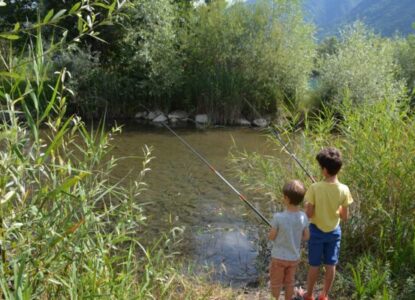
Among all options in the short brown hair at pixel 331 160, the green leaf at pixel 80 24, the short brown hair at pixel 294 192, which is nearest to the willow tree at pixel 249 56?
the short brown hair at pixel 331 160

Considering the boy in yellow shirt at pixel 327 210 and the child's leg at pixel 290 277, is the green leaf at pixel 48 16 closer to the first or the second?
the boy in yellow shirt at pixel 327 210

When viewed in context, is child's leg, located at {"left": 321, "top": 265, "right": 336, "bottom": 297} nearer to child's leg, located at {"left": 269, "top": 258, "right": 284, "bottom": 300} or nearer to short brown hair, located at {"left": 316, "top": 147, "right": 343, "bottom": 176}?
child's leg, located at {"left": 269, "top": 258, "right": 284, "bottom": 300}

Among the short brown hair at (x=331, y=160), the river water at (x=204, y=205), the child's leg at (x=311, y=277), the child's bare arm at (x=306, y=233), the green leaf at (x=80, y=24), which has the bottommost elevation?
the river water at (x=204, y=205)

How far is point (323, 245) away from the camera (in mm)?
3828

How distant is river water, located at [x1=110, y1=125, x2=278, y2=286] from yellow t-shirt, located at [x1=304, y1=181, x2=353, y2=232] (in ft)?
4.62

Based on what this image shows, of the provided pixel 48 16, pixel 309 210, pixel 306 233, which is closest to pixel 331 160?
pixel 309 210

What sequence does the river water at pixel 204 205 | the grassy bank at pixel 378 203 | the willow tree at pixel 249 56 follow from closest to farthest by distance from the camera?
1. the grassy bank at pixel 378 203
2. the river water at pixel 204 205
3. the willow tree at pixel 249 56

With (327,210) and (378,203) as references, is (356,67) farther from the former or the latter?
(327,210)

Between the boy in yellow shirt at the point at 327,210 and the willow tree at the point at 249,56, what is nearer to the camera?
the boy in yellow shirt at the point at 327,210

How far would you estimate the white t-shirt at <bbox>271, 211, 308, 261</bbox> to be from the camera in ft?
11.6

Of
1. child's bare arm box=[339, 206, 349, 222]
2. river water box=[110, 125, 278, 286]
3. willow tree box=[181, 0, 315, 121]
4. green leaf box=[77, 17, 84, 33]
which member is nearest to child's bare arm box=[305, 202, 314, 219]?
child's bare arm box=[339, 206, 349, 222]

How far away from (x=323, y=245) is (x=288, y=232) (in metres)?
0.45

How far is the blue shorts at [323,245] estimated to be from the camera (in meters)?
3.77

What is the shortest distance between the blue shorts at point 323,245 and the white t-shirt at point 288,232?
22cm
